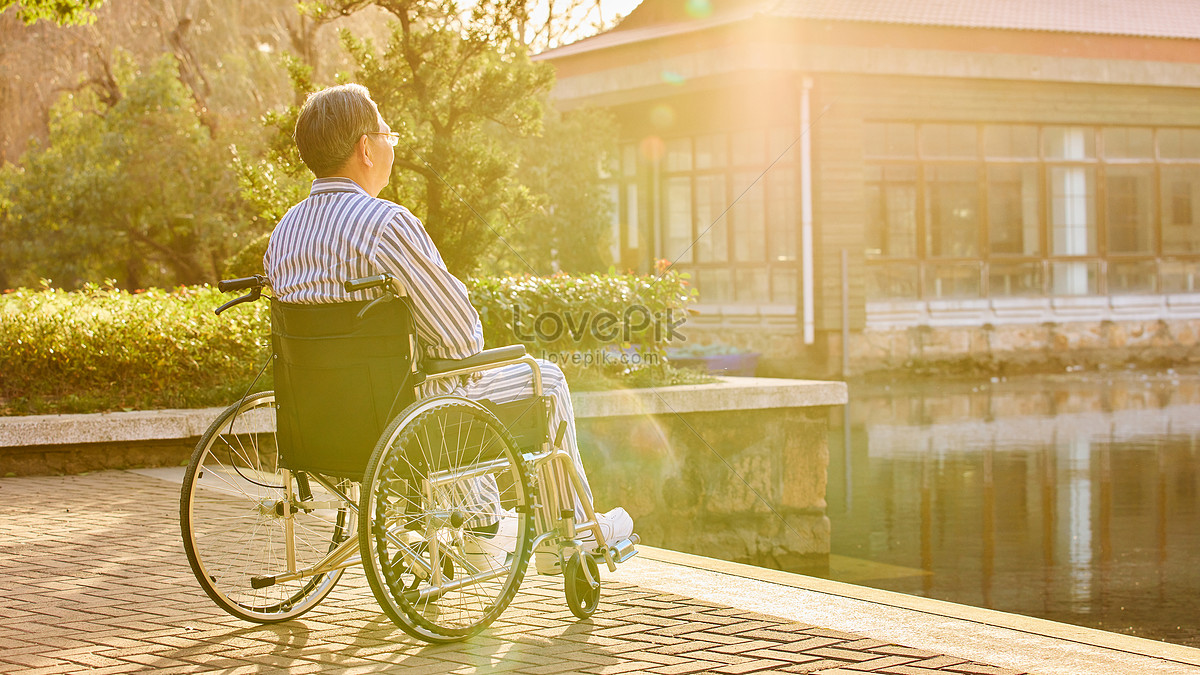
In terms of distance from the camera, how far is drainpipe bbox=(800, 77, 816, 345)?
1870 centimetres

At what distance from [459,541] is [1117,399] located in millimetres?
13379

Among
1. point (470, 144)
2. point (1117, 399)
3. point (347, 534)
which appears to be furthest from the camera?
point (1117, 399)

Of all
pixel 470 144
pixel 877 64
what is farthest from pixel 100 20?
pixel 470 144

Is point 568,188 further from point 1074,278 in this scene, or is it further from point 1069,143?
point 1074,278

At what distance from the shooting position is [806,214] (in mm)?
18844

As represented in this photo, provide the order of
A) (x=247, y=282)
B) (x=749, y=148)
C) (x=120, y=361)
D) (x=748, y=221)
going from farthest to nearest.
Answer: (x=748, y=221) → (x=749, y=148) → (x=120, y=361) → (x=247, y=282)

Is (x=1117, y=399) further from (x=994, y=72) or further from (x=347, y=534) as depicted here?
(x=347, y=534)

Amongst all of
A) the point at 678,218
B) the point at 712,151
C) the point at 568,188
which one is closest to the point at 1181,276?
the point at 712,151

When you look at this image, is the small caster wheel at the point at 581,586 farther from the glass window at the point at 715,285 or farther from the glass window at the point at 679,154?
the glass window at the point at 679,154

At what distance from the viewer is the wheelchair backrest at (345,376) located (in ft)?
11.5

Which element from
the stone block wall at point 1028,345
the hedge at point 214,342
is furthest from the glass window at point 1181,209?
the hedge at point 214,342

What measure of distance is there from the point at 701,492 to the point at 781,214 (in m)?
13.3

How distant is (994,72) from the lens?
65.0ft

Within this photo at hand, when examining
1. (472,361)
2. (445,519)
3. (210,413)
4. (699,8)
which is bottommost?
(445,519)
